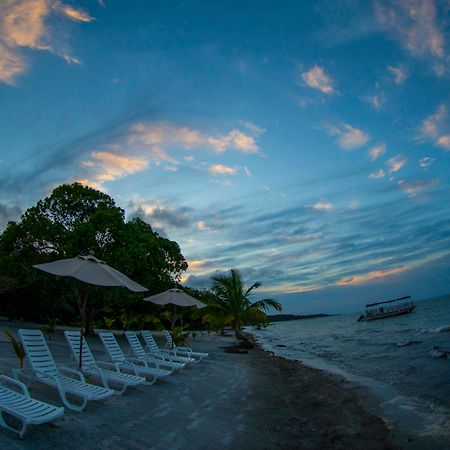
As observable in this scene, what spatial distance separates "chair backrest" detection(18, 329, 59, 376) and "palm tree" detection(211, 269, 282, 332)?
58.6 feet

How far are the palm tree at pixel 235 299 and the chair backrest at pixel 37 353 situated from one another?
17854 mm

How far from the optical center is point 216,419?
584 centimetres

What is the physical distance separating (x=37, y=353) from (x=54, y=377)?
1.18 m

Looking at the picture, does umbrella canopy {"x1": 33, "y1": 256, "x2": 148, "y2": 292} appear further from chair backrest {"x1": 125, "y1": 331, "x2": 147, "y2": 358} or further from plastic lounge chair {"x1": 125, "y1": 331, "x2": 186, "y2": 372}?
chair backrest {"x1": 125, "y1": 331, "x2": 147, "y2": 358}

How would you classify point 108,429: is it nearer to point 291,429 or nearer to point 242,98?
point 291,429

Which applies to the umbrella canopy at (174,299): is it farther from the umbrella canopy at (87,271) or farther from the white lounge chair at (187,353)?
the umbrella canopy at (87,271)

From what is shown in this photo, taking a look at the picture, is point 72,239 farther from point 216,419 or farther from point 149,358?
point 216,419

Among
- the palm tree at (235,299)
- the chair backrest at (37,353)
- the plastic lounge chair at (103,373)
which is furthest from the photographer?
the palm tree at (235,299)

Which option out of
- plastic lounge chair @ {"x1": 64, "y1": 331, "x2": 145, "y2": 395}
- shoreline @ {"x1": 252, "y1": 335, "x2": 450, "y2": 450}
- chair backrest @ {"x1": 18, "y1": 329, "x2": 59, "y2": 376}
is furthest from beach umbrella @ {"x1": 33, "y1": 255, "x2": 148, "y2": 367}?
shoreline @ {"x1": 252, "y1": 335, "x2": 450, "y2": 450}

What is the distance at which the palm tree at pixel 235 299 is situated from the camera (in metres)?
24.0

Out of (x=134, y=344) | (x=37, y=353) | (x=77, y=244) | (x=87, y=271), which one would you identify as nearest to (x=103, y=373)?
(x=37, y=353)

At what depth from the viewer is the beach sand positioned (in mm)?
4449

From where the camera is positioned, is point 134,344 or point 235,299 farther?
point 235,299

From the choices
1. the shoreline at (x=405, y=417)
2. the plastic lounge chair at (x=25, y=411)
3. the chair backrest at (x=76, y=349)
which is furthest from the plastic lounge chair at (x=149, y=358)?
the plastic lounge chair at (x=25, y=411)
